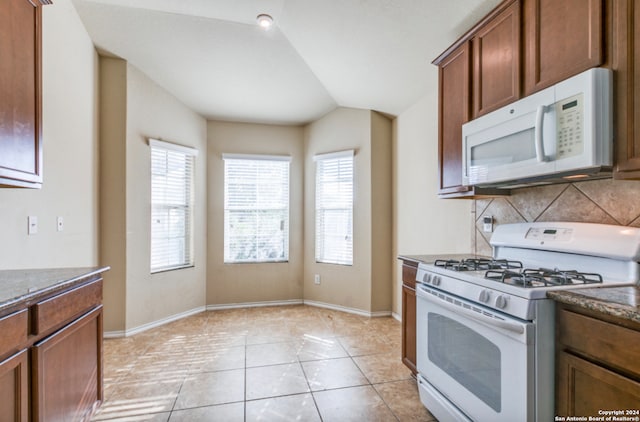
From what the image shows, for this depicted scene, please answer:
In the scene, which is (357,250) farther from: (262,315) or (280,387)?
(280,387)

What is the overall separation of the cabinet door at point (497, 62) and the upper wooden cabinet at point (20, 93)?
2.55 metres

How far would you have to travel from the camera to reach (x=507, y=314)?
4.42 ft

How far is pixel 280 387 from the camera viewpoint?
2311 millimetres

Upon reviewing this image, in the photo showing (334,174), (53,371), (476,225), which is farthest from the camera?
(334,174)

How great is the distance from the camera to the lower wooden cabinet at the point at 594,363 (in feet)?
3.27

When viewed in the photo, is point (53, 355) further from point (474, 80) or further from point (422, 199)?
point (422, 199)

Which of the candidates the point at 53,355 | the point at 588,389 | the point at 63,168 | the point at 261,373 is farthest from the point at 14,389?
the point at 588,389

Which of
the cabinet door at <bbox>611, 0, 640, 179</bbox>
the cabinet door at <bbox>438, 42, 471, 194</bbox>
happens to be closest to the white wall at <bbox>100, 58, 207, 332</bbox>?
the cabinet door at <bbox>438, 42, 471, 194</bbox>

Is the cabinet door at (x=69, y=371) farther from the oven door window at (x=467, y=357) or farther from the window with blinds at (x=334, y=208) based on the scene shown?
the window with blinds at (x=334, y=208)

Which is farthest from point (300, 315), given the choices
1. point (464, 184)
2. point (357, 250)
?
point (464, 184)

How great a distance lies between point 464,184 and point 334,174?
2265 millimetres

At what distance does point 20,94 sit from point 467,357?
8.69 ft

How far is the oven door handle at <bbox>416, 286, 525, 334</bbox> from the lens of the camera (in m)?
1.29

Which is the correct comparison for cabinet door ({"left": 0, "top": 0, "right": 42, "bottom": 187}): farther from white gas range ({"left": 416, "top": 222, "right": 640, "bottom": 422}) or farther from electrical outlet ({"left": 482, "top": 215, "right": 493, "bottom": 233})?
electrical outlet ({"left": 482, "top": 215, "right": 493, "bottom": 233})
